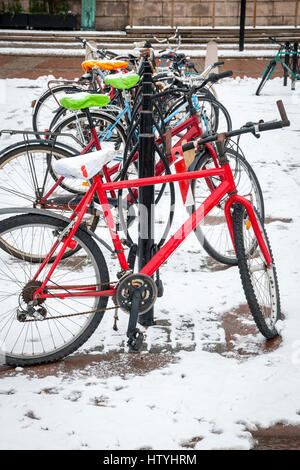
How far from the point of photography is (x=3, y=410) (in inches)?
111

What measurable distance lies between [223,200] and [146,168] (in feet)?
3.20

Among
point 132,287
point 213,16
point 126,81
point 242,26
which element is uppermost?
point 213,16

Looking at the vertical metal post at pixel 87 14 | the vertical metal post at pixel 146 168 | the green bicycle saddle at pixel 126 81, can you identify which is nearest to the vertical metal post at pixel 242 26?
the vertical metal post at pixel 87 14

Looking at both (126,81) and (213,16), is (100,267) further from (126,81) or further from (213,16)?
(213,16)

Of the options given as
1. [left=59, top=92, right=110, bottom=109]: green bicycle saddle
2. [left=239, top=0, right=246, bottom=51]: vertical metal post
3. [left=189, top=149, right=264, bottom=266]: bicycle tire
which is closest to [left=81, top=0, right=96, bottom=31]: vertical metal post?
[left=239, top=0, right=246, bottom=51]: vertical metal post

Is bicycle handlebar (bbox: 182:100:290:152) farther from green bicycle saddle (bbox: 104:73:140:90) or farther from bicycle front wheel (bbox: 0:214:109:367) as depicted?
green bicycle saddle (bbox: 104:73:140:90)

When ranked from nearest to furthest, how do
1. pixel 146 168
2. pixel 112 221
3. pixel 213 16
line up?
pixel 112 221
pixel 146 168
pixel 213 16

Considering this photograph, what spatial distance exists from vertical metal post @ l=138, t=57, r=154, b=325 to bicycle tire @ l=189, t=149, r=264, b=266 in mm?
572

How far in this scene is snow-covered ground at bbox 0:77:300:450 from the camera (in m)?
2.66

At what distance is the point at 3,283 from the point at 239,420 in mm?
1980

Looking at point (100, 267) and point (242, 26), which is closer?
point (100, 267)

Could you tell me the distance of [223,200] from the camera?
13.6 ft

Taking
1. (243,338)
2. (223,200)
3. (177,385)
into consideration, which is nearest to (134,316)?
(177,385)

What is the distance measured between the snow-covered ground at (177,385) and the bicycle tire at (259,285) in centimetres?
12
